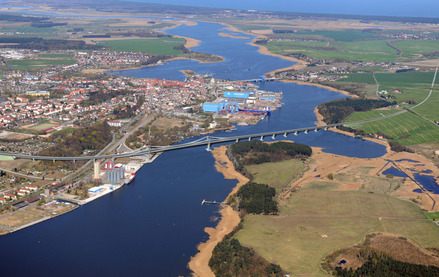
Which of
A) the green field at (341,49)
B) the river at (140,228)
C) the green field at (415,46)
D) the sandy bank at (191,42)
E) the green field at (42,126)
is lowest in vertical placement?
the river at (140,228)

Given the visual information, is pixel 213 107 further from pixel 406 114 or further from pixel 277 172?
pixel 406 114

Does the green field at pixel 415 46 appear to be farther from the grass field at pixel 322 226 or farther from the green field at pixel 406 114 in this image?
the grass field at pixel 322 226

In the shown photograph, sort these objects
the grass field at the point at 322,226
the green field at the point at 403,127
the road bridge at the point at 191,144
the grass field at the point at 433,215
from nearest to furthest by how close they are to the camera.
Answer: the grass field at the point at 322,226, the grass field at the point at 433,215, the road bridge at the point at 191,144, the green field at the point at 403,127

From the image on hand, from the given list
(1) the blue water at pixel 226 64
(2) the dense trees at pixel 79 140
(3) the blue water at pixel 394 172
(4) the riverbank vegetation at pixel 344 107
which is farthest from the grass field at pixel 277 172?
(1) the blue water at pixel 226 64

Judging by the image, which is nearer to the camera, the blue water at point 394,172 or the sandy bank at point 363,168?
the sandy bank at point 363,168

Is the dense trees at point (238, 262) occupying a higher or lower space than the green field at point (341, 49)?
lower

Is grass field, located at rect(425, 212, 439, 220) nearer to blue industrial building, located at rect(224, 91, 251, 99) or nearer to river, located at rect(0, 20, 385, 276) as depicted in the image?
river, located at rect(0, 20, 385, 276)

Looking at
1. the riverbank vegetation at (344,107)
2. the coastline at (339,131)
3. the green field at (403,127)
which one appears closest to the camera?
the coastline at (339,131)

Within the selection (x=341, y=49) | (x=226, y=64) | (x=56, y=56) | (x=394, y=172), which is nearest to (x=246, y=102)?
(x=394, y=172)
